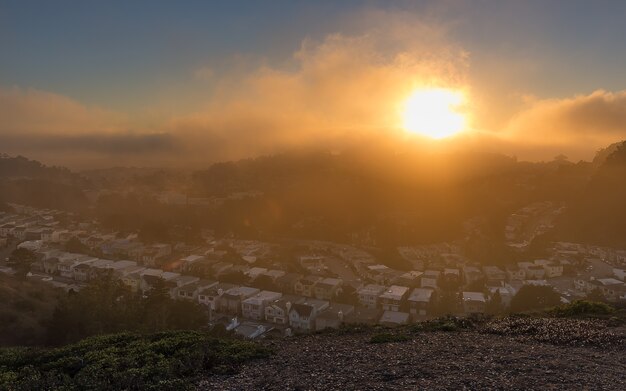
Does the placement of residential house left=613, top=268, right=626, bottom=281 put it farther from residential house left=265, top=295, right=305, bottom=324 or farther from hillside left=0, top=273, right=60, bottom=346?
hillside left=0, top=273, right=60, bottom=346

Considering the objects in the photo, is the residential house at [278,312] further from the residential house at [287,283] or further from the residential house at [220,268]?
the residential house at [220,268]

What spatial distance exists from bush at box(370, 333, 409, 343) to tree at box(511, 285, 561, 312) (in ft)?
42.5

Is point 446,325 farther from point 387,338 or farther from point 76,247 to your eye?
point 76,247

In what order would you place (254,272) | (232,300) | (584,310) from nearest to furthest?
(584,310) < (232,300) < (254,272)

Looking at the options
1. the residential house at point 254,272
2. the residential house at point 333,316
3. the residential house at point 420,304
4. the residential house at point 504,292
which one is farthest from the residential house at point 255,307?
Answer: the residential house at point 504,292

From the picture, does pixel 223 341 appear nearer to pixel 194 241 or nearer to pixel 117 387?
pixel 117 387

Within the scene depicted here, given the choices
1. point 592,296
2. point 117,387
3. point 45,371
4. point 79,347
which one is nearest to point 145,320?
point 79,347

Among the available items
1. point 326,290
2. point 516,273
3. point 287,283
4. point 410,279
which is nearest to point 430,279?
point 410,279

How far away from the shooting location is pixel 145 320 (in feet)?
55.7

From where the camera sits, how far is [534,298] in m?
21.4

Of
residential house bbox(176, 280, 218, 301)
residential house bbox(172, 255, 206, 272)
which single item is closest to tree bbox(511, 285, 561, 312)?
residential house bbox(176, 280, 218, 301)

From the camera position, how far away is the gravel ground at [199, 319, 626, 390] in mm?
6859

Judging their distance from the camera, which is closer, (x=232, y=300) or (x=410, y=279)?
(x=232, y=300)

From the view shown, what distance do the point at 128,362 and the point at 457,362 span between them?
6.32m
